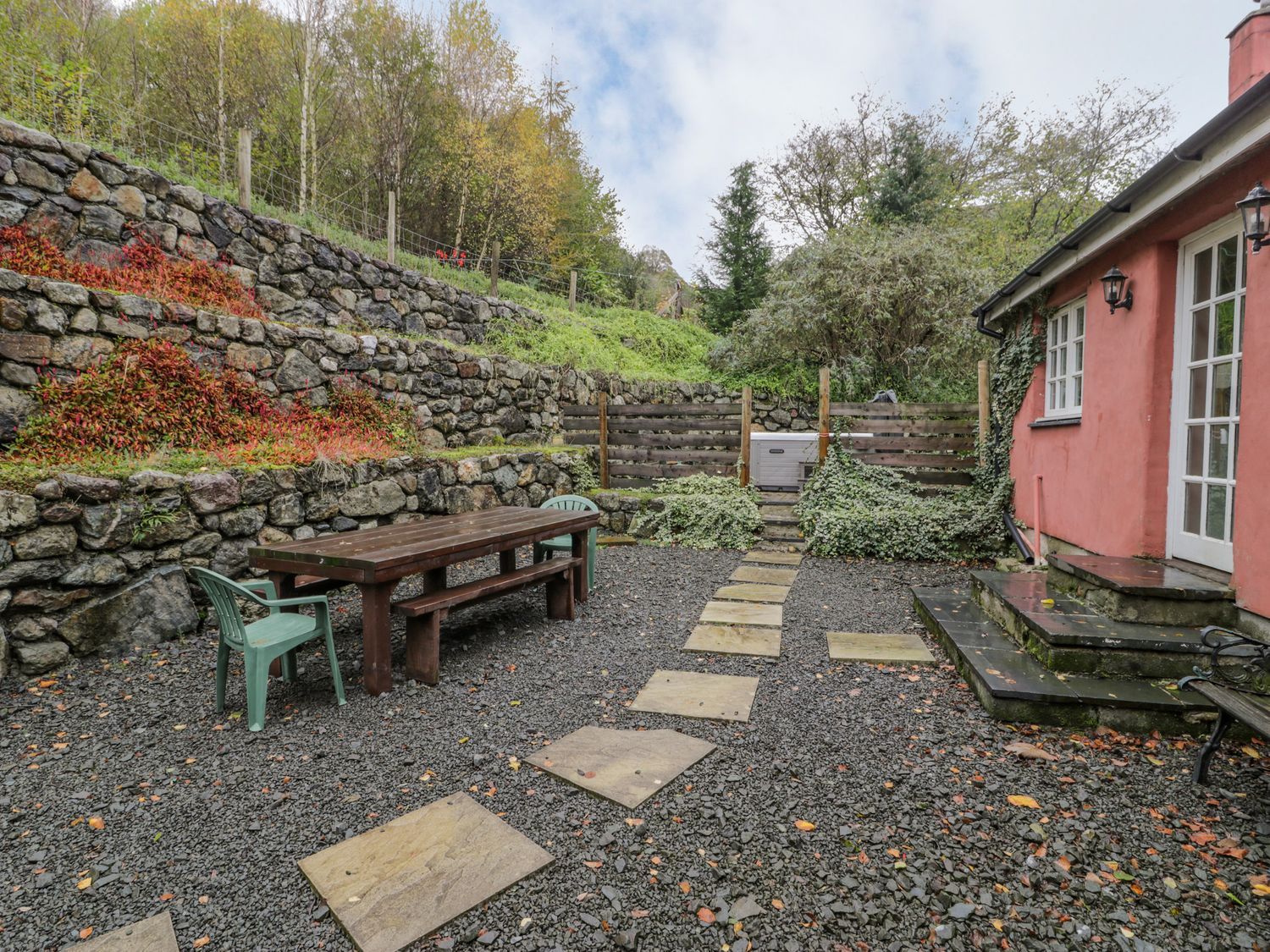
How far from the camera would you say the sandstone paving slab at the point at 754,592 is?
5.01 metres

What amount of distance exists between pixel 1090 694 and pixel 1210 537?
1518mm

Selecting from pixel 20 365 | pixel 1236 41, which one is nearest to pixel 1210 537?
pixel 1236 41

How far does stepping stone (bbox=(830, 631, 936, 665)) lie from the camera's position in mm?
3615

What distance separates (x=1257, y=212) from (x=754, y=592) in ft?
12.1

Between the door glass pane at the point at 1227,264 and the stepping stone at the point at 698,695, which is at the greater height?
the door glass pane at the point at 1227,264

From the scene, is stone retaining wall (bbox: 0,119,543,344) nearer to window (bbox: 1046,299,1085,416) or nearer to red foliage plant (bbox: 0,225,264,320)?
red foliage plant (bbox: 0,225,264,320)

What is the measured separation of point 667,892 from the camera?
174cm

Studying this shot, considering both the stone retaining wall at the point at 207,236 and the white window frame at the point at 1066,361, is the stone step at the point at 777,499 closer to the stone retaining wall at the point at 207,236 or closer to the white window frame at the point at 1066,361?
the white window frame at the point at 1066,361

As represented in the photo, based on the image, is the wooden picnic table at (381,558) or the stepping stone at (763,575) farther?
the stepping stone at (763,575)

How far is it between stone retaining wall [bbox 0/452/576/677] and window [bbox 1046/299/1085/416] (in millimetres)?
6017

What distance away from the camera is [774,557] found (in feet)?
21.6

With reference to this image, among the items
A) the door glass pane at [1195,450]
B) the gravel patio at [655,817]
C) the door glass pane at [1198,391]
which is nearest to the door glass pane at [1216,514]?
the door glass pane at [1195,450]

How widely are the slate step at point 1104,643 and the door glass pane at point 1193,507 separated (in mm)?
846

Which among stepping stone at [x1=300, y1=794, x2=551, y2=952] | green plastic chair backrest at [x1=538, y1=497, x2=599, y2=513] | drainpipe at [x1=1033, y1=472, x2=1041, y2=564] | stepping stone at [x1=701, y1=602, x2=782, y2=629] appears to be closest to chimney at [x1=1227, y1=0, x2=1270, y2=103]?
drainpipe at [x1=1033, y1=472, x2=1041, y2=564]
